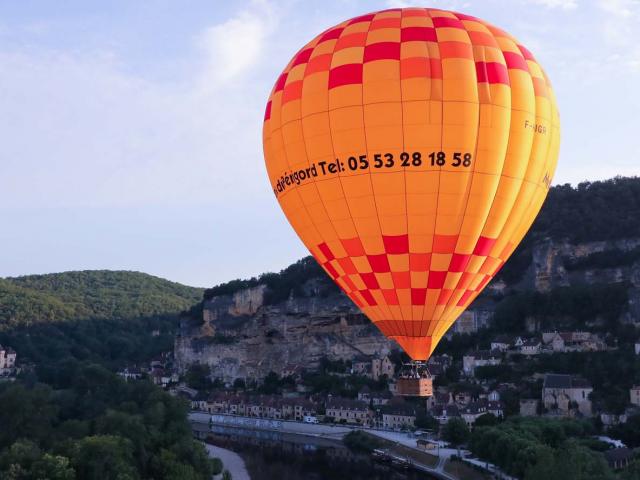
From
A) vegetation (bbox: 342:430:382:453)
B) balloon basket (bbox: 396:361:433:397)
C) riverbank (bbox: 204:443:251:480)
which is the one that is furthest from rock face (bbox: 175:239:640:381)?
balloon basket (bbox: 396:361:433:397)

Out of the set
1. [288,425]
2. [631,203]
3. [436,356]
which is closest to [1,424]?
[288,425]

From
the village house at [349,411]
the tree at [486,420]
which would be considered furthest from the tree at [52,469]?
the village house at [349,411]

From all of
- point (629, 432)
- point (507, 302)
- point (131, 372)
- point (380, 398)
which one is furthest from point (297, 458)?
point (131, 372)

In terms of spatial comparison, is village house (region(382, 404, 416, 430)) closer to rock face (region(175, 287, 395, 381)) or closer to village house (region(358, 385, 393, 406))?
village house (region(358, 385, 393, 406))

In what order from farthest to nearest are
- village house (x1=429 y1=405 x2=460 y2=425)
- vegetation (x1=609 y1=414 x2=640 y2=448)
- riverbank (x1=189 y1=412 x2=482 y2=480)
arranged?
village house (x1=429 y1=405 x2=460 y2=425) < riverbank (x1=189 y1=412 x2=482 y2=480) < vegetation (x1=609 y1=414 x2=640 y2=448)

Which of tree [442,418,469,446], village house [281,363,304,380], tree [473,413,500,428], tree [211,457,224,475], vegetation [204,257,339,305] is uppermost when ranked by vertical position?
vegetation [204,257,339,305]

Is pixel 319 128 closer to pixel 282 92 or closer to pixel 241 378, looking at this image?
pixel 282 92

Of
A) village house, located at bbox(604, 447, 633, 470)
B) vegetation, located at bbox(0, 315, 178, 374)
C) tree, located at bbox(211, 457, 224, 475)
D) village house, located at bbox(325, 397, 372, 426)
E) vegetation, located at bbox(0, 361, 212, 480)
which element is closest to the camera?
vegetation, located at bbox(0, 361, 212, 480)
